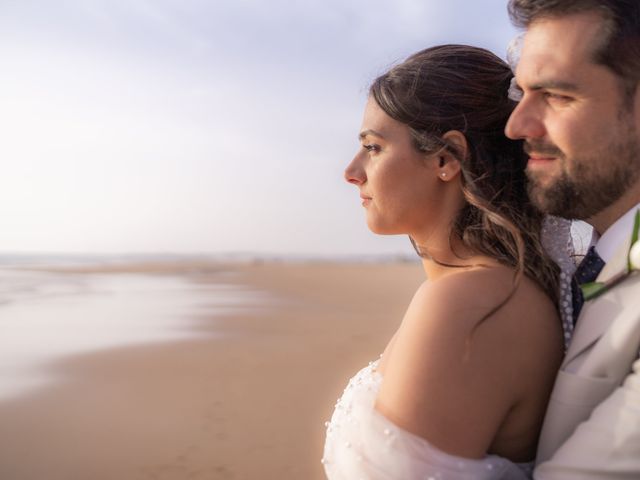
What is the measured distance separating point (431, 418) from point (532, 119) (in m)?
→ 1.01

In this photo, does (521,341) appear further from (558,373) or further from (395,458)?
(395,458)

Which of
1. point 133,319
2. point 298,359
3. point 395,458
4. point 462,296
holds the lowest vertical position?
point 133,319

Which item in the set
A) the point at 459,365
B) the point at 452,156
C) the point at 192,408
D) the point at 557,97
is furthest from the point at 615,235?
the point at 192,408

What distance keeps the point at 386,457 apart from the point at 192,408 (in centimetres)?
485

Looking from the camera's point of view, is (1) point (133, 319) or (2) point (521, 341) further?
(1) point (133, 319)

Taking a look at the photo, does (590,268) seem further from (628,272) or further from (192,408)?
(192,408)

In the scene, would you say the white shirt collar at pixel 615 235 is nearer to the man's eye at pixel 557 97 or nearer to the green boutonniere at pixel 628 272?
the green boutonniere at pixel 628 272

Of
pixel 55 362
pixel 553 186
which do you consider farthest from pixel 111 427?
pixel 553 186

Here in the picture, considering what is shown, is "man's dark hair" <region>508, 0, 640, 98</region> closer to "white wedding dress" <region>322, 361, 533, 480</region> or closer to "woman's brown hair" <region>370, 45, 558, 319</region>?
"woman's brown hair" <region>370, 45, 558, 319</region>

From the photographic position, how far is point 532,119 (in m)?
1.99

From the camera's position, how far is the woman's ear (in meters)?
2.13

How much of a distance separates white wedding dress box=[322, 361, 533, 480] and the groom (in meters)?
0.16

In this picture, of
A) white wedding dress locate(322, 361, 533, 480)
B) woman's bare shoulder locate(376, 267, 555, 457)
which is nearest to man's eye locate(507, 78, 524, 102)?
woman's bare shoulder locate(376, 267, 555, 457)

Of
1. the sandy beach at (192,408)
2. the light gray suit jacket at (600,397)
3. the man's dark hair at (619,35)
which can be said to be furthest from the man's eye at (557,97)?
the sandy beach at (192,408)
